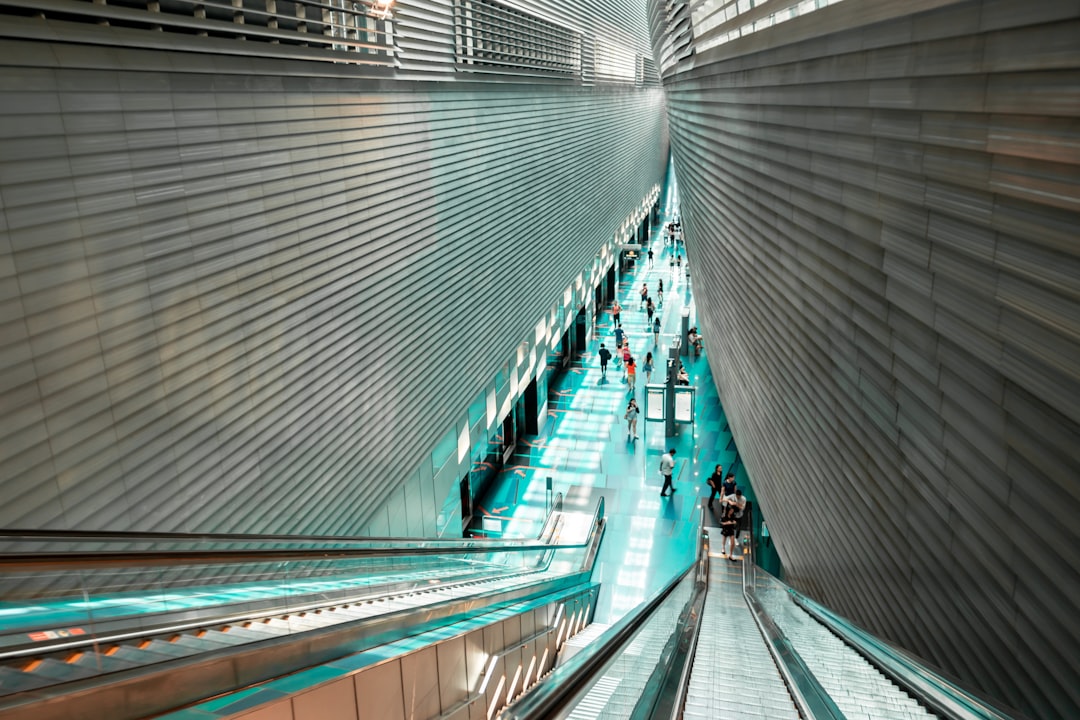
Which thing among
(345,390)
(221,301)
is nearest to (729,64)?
(345,390)

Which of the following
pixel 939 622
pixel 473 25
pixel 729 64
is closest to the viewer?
pixel 939 622

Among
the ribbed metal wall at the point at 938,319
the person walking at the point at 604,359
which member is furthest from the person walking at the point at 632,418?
the ribbed metal wall at the point at 938,319

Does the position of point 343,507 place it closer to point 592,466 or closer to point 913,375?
point 913,375

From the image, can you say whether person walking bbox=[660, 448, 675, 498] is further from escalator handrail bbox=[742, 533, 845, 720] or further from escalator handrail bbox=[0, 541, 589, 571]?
escalator handrail bbox=[0, 541, 589, 571]

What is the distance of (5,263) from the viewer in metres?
4.36

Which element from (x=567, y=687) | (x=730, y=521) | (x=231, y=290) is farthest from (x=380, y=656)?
(x=730, y=521)

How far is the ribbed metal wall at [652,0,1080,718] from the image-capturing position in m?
3.00

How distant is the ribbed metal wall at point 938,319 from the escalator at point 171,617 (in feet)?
9.07

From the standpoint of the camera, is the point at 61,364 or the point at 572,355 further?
the point at 572,355

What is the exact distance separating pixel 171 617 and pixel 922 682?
309 centimetres

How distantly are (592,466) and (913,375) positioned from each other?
13051 millimetres

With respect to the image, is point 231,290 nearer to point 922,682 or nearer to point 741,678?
point 741,678

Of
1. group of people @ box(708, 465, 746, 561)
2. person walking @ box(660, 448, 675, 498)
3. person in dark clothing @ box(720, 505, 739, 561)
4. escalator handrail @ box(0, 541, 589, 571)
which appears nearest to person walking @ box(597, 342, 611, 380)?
person walking @ box(660, 448, 675, 498)

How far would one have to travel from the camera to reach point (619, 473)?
1684 centimetres
